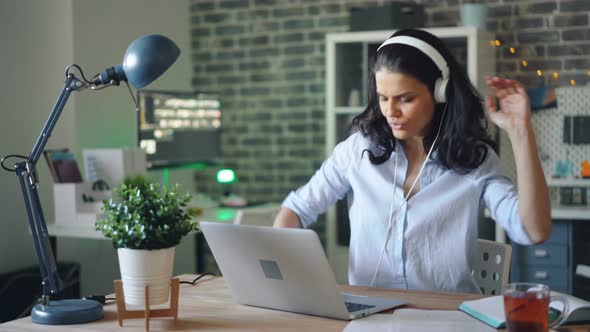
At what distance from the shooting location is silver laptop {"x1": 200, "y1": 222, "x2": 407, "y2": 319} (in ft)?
5.35

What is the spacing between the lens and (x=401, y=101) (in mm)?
2055

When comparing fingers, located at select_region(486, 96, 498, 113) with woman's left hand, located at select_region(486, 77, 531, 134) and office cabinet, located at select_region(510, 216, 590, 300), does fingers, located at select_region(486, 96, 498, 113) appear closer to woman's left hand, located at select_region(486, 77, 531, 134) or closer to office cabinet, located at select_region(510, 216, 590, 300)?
woman's left hand, located at select_region(486, 77, 531, 134)

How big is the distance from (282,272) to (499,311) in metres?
0.46

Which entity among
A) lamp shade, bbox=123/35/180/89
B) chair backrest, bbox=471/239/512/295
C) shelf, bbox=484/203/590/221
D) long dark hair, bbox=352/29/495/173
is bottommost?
shelf, bbox=484/203/590/221

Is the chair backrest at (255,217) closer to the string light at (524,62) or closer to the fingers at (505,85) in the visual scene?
the fingers at (505,85)

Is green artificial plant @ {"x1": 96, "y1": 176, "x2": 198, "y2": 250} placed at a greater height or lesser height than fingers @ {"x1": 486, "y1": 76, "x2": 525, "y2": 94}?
lesser

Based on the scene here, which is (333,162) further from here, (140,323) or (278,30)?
(278,30)

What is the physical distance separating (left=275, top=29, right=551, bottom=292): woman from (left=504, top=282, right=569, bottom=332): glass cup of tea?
0.54 metres

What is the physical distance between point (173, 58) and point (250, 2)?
135 inches

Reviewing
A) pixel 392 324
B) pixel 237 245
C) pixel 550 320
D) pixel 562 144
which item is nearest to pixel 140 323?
pixel 237 245

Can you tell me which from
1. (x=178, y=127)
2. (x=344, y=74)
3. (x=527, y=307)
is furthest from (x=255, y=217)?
(x=527, y=307)

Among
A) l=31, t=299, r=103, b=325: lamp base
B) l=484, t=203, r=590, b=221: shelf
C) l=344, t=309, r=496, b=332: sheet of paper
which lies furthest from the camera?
l=484, t=203, r=590, b=221: shelf

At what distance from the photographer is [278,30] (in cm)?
502

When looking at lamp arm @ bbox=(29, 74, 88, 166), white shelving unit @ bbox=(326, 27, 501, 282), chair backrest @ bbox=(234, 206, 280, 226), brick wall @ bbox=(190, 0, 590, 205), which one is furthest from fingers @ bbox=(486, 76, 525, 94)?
brick wall @ bbox=(190, 0, 590, 205)
